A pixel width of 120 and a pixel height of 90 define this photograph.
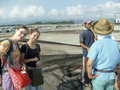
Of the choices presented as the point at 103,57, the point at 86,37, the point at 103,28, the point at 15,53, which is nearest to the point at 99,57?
the point at 103,57

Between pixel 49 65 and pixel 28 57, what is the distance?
3441 mm

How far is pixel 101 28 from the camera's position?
2.29 meters

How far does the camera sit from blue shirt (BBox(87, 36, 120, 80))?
2205mm

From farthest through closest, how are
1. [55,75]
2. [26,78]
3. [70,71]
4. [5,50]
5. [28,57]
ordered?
1. [70,71]
2. [55,75]
3. [28,57]
4. [26,78]
5. [5,50]

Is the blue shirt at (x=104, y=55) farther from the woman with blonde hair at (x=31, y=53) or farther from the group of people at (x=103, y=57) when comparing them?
the woman with blonde hair at (x=31, y=53)

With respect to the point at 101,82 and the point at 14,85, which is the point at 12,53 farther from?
the point at 101,82

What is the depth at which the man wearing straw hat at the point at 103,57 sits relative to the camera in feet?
7.25

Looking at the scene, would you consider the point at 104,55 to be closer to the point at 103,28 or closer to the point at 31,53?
the point at 103,28

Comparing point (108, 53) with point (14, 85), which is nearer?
point (108, 53)

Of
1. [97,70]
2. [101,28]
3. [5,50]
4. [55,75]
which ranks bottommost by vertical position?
[55,75]

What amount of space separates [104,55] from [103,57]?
0.03m

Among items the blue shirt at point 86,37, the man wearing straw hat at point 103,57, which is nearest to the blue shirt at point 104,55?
the man wearing straw hat at point 103,57

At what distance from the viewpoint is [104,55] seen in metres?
2.21

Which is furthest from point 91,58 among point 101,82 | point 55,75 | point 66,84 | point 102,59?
point 55,75
